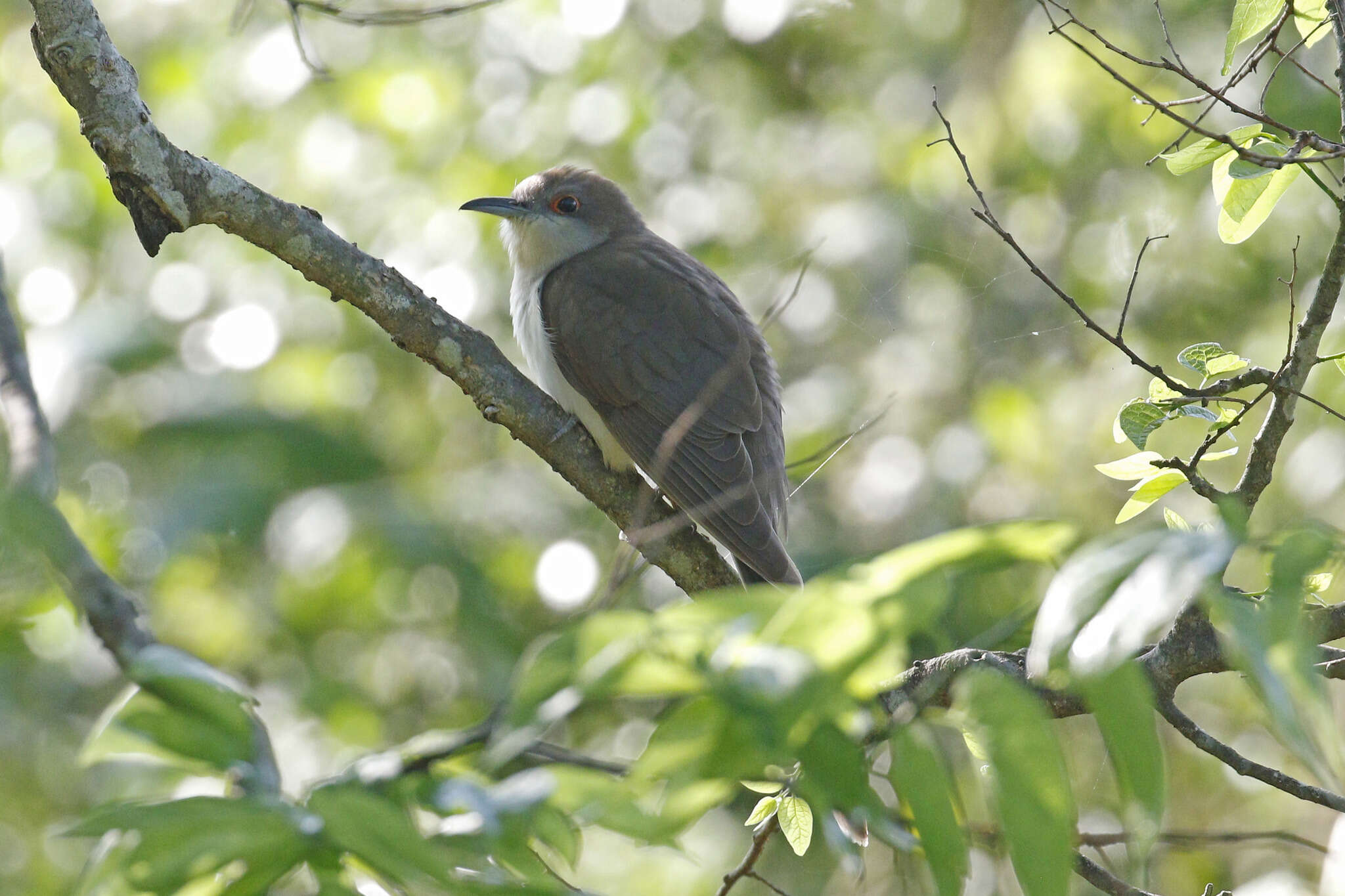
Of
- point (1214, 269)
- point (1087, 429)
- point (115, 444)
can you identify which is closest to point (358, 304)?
point (115, 444)

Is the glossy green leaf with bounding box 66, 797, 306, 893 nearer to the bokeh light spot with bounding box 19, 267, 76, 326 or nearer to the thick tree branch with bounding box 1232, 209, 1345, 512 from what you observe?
the thick tree branch with bounding box 1232, 209, 1345, 512

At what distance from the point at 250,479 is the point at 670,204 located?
5.32 m

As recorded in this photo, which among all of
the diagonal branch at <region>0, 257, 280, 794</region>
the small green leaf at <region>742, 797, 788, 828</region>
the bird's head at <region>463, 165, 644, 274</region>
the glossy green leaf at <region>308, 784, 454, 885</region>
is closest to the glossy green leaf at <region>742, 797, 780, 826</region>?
the small green leaf at <region>742, 797, 788, 828</region>

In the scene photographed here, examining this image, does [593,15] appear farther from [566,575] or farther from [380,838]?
[380,838]

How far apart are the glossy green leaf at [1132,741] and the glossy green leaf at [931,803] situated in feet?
0.48

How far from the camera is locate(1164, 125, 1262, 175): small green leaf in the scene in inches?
82.5

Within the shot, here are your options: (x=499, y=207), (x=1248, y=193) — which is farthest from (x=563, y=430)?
(x=499, y=207)

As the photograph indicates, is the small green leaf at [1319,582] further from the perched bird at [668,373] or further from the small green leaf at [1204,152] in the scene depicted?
the perched bird at [668,373]

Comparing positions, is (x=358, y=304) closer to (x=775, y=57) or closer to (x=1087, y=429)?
(x=1087, y=429)

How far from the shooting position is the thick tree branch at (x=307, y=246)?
2.66m

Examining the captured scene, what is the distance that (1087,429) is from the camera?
6141mm

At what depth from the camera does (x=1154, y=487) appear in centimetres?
220

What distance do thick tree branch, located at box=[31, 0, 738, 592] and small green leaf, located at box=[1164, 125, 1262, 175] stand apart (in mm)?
1470

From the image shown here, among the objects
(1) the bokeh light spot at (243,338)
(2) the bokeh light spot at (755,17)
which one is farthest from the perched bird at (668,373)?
(2) the bokeh light spot at (755,17)
